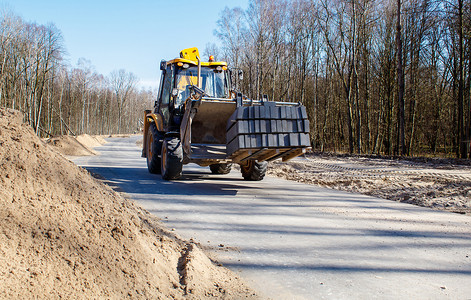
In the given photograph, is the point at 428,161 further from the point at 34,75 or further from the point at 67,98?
the point at 67,98

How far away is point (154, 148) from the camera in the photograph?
9.92 metres

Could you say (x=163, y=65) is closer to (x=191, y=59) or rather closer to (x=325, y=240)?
(x=191, y=59)

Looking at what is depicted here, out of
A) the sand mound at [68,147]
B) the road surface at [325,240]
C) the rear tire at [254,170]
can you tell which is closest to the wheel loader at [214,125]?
the rear tire at [254,170]

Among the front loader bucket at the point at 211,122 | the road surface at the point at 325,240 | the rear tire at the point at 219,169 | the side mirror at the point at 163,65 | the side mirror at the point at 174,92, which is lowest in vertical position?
the road surface at the point at 325,240

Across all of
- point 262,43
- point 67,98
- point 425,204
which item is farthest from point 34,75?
point 425,204

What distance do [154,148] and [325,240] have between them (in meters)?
6.40

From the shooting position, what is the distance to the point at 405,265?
12.3 ft

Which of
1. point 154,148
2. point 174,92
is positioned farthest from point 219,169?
point 174,92

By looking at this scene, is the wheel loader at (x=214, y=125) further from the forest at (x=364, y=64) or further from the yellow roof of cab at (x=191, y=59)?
the forest at (x=364, y=64)

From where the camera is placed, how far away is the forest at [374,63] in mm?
24422

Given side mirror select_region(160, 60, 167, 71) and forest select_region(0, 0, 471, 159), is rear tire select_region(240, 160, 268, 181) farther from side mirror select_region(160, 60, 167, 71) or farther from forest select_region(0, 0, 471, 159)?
forest select_region(0, 0, 471, 159)

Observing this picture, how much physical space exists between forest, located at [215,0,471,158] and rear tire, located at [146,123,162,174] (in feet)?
38.8

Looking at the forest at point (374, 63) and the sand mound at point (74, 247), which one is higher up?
the forest at point (374, 63)

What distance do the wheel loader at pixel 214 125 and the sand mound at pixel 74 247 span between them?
3703 millimetres
